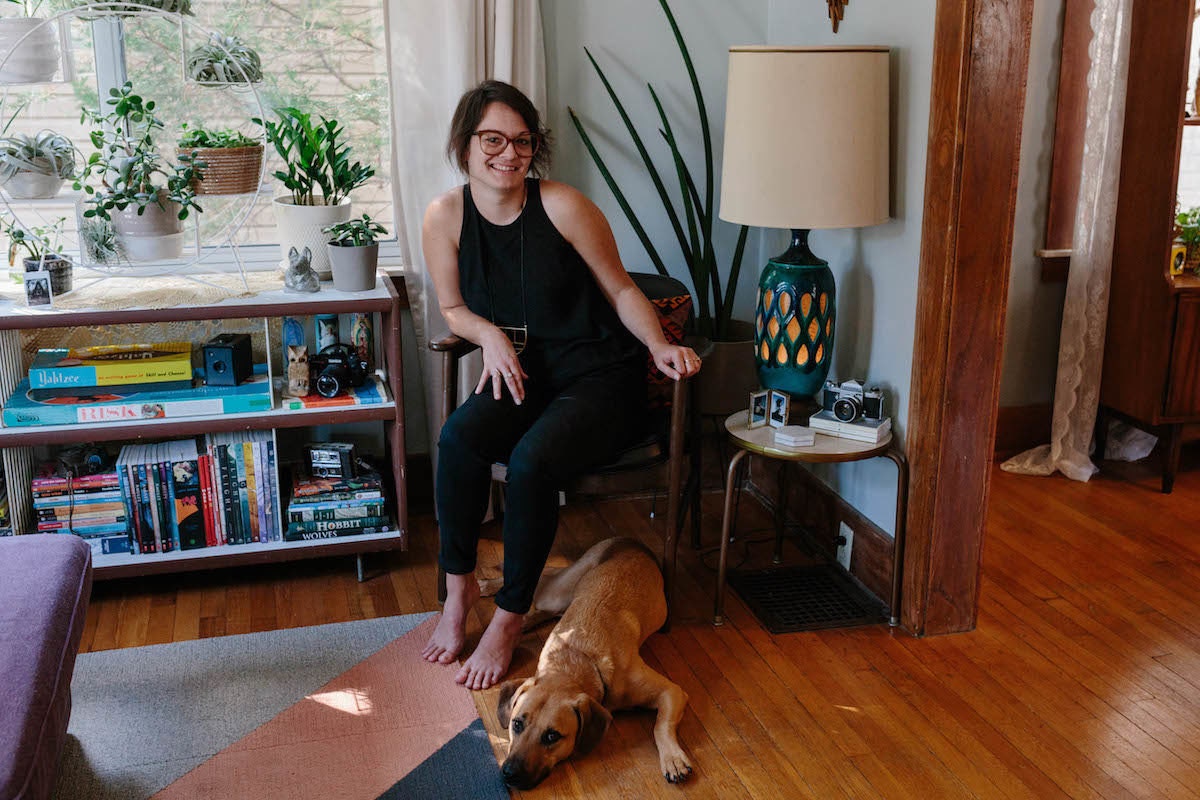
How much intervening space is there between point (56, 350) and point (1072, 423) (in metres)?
3.00

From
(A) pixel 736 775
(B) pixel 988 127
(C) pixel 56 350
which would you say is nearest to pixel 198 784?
(A) pixel 736 775

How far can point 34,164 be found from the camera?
257 centimetres

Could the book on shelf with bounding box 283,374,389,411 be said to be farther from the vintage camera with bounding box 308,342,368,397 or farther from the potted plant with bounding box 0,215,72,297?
the potted plant with bounding box 0,215,72,297

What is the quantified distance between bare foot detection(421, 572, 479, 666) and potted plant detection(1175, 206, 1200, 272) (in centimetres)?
242

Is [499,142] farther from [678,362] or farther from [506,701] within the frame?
[506,701]

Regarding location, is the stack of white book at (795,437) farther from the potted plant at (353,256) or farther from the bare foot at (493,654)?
the potted plant at (353,256)

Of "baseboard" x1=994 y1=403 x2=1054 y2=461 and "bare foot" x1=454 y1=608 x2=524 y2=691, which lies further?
"baseboard" x1=994 y1=403 x2=1054 y2=461

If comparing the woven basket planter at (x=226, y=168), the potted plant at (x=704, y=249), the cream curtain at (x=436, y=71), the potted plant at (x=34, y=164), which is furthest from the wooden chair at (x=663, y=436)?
the potted plant at (x=34, y=164)

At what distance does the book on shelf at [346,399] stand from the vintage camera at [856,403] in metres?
1.11

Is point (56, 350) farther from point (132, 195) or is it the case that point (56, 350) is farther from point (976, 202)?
point (976, 202)

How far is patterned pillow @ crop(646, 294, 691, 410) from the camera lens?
112 inches

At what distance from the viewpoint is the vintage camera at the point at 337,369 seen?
111 inches

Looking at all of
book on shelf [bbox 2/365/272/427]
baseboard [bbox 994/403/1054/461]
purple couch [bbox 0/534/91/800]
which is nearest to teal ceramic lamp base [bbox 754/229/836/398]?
book on shelf [bbox 2/365/272/427]

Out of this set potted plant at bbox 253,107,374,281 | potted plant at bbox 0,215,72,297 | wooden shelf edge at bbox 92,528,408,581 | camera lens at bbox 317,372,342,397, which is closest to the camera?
potted plant at bbox 0,215,72,297
